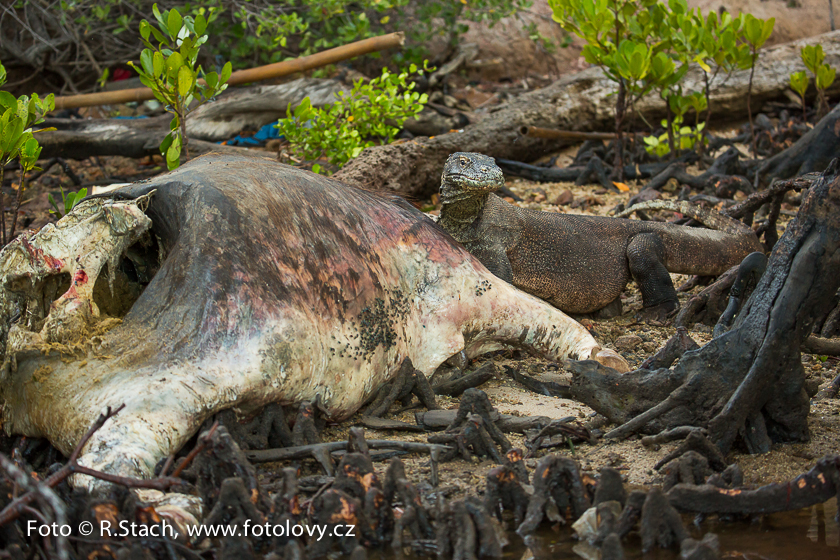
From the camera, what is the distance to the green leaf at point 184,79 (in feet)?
15.9

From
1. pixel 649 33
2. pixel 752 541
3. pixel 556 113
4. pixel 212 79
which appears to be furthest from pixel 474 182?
pixel 556 113

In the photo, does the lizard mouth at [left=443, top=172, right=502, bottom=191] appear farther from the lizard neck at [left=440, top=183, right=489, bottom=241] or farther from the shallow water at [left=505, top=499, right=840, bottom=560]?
the shallow water at [left=505, top=499, right=840, bottom=560]

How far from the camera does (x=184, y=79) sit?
16.0 feet

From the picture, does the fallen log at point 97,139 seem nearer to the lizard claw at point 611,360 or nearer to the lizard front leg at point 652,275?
the lizard front leg at point 652,275

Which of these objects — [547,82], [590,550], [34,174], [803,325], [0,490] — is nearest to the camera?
[0,490]

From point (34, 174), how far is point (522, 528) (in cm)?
783

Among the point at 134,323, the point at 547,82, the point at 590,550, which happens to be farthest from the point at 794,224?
the point at 547,82

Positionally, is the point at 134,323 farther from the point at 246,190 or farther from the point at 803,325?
the point at 803,325

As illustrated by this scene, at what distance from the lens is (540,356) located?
14.5 feet

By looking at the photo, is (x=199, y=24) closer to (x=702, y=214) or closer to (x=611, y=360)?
(x=611, y=360)

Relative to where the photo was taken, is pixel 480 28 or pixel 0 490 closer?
pixel 0 490

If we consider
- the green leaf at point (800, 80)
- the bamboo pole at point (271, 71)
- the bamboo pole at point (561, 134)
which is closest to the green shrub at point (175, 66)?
the bamboo pole at point (271, 71)

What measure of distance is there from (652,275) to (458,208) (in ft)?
5.22

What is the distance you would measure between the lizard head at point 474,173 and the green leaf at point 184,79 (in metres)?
1.75
